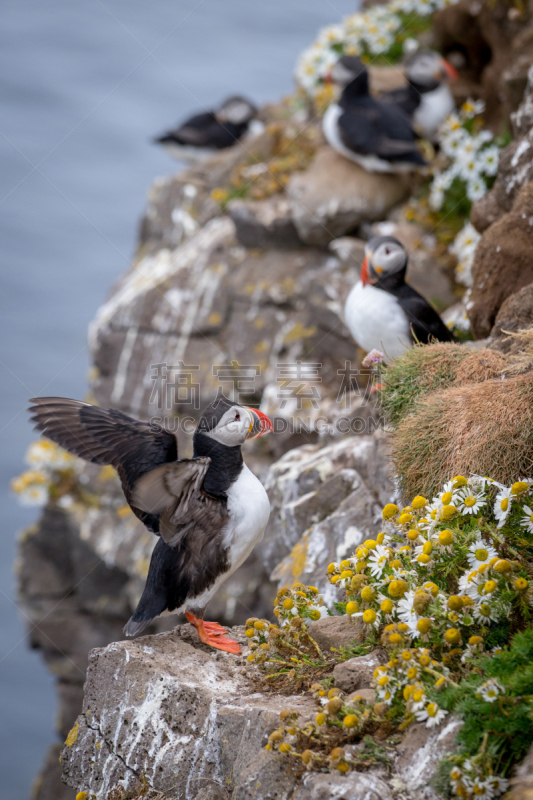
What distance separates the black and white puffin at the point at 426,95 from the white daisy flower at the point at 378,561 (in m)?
6.64

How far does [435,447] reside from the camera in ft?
10.6

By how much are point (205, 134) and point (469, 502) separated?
9.11m

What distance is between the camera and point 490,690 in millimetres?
1998

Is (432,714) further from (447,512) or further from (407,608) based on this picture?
(447,512)

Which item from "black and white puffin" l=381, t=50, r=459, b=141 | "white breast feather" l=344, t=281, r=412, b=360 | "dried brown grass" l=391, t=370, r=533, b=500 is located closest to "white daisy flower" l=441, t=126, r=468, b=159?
"black and white puffin" l=381, t=50, r=459, b=141

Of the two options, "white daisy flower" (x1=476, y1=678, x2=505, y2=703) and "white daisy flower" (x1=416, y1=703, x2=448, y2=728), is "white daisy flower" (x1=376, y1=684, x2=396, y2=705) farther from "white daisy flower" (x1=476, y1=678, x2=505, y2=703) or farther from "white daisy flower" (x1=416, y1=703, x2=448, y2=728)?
"white daisy flower" (x1=476, y1=678, x2=505, y2=703)

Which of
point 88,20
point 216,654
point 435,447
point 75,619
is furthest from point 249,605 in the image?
point 88,20

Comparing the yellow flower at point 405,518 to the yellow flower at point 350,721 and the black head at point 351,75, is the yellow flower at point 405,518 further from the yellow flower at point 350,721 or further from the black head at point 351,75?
the black head at point 351,75

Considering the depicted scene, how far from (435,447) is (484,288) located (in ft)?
5.95

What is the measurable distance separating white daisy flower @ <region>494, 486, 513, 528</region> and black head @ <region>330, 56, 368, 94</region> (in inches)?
236

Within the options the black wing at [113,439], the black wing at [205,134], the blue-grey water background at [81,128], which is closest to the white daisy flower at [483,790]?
the black wing at [113,439]

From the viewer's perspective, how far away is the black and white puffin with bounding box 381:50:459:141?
→ 796cm

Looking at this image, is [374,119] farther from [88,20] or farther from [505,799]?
[88,20]

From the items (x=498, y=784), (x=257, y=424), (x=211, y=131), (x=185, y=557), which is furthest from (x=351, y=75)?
(x=498, y=784)
